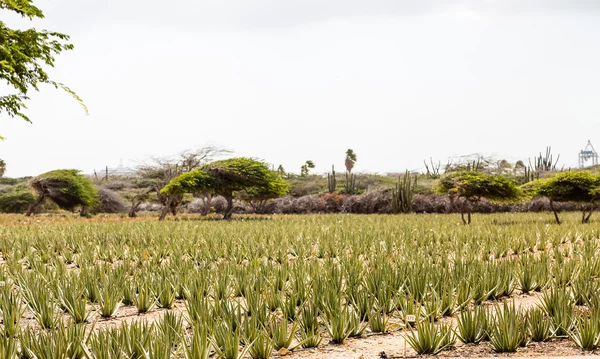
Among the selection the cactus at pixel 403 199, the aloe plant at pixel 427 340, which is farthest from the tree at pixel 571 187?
the aloe plant at pixel 427 340

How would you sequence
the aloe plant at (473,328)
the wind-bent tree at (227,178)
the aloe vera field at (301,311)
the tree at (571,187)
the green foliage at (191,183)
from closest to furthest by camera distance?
the aloe vera field at (301,311) → the aloe plant at (473,328) → the tree at (571,187) → the green foliage at (191,183) → the wind-bent tree at (227,178)

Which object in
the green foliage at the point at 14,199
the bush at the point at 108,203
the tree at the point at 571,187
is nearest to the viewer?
the tree at the point at 571,187

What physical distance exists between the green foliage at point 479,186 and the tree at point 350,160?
55979 millimetres

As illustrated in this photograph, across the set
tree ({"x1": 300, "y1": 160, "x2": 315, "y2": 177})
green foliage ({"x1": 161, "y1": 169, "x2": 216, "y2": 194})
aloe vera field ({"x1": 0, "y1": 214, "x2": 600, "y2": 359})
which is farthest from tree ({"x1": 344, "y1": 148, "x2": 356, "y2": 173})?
aloe vera field ({"x1": 0, "y1": 214, "x2": 600, "y2": 359})

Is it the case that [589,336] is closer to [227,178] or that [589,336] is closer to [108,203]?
[227,178]

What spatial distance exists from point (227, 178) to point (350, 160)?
52217 mm

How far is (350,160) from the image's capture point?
80.1 m

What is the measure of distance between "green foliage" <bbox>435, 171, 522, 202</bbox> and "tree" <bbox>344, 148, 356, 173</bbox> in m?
56.0

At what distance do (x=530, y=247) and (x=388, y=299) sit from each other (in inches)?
321

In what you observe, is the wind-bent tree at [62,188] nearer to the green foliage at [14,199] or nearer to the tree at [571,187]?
the green foliage at [14,199]

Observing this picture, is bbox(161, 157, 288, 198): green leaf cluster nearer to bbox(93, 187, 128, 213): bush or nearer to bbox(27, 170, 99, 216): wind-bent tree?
bbox(27, 170, 99, 216): wind-bent tree

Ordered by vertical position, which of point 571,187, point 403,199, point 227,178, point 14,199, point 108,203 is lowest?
point 403,199

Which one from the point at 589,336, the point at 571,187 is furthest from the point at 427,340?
the point at 571,187

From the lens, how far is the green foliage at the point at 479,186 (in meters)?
21.4
